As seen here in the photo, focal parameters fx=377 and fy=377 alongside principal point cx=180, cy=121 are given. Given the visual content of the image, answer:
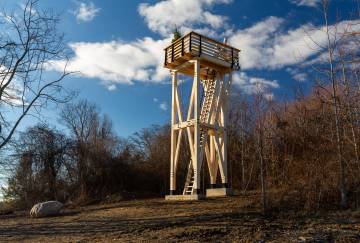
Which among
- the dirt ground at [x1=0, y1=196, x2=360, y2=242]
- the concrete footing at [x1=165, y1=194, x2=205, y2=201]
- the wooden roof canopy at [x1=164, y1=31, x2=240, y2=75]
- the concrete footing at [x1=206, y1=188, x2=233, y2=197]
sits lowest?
the dirt ground at [x1=0, y1=196, x2=360, y2=242]

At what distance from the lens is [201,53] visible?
59.7 feet

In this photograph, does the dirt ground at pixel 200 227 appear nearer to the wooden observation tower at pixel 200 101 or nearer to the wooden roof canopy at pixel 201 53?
the wooden observation tower at pixel 200 101

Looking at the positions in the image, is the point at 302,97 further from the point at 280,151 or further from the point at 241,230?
the point at 241,230

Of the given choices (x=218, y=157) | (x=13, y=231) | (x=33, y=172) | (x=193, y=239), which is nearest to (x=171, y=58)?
(x=218, y=157)

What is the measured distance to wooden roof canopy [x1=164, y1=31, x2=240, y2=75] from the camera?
18.2 meters

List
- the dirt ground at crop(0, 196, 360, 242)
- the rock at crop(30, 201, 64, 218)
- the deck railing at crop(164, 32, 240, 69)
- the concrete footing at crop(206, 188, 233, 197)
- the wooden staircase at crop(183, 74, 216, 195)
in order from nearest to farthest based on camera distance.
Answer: the dirt ground at crop(0, 196, 360, 242) < the rock at crop(30, 201, 64, 218) < the concrete footing at crop(206, 188, 233, 197) < the deck railing at crop(164, 32, 240, 69) < the wooden staircase at crop(183, 74, 216, 195)

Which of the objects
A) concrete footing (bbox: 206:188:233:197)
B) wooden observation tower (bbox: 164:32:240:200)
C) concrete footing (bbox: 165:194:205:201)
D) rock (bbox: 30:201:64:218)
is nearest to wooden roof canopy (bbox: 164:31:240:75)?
wooden observation tower (bbox: 164:32:240:200)

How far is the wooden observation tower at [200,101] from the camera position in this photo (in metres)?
18.0

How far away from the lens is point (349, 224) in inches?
377

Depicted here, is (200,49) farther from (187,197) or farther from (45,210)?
(45,210)

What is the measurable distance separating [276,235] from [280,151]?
1074 centimetres

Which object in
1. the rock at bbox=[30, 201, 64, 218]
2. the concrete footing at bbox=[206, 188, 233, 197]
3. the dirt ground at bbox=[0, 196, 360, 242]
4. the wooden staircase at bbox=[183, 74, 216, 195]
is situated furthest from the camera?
the wooden staircase at bbox=[183, 74, 216, 195]

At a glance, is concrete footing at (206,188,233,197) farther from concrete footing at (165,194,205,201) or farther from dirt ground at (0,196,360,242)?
dirt ground at (0,196,360,242)

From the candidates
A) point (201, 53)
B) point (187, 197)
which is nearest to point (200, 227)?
point (187, 197)
